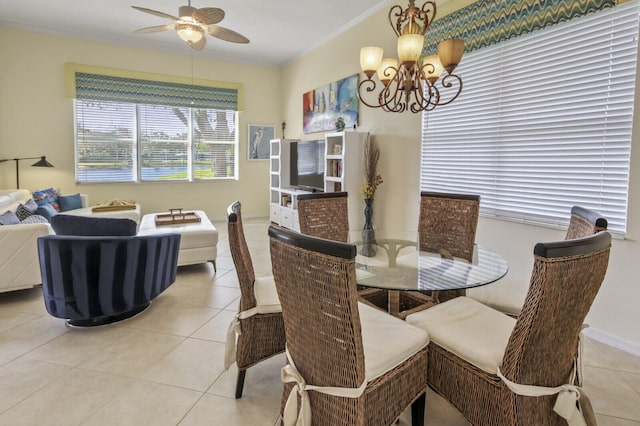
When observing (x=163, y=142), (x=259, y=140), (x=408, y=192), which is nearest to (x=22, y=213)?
(x=163, y=142)

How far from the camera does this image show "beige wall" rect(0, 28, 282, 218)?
5406 millimetres

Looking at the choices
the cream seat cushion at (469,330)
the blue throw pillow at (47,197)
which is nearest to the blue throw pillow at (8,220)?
the blue throw pillow at (47,197)

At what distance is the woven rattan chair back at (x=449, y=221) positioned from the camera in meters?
2.62

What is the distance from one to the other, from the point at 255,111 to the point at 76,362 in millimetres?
5784

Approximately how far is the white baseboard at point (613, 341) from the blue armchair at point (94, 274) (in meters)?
3.14

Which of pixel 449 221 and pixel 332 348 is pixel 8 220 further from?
pixel 449 221

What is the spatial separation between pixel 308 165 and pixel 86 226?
11.9ft

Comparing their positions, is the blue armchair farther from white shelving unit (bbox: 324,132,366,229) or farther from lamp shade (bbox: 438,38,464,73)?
white shelving unit (bbox: 324,132,366,229)

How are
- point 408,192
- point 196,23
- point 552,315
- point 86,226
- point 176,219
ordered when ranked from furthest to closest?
point 176,219
point 408,192
point 196,23
point 86,226
point 552,315

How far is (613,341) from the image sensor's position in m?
2.49

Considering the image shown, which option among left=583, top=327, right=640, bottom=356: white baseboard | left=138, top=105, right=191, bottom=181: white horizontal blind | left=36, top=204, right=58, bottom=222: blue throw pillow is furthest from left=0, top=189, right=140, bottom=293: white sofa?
left=583, top=327, right=640, bottom=356: white baseboard

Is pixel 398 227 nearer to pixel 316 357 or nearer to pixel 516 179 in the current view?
pixel 516 179

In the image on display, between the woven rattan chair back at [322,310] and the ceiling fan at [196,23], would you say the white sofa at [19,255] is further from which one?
the woven rattan chair back at [322,310]

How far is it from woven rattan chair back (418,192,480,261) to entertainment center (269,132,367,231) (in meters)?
1.92
